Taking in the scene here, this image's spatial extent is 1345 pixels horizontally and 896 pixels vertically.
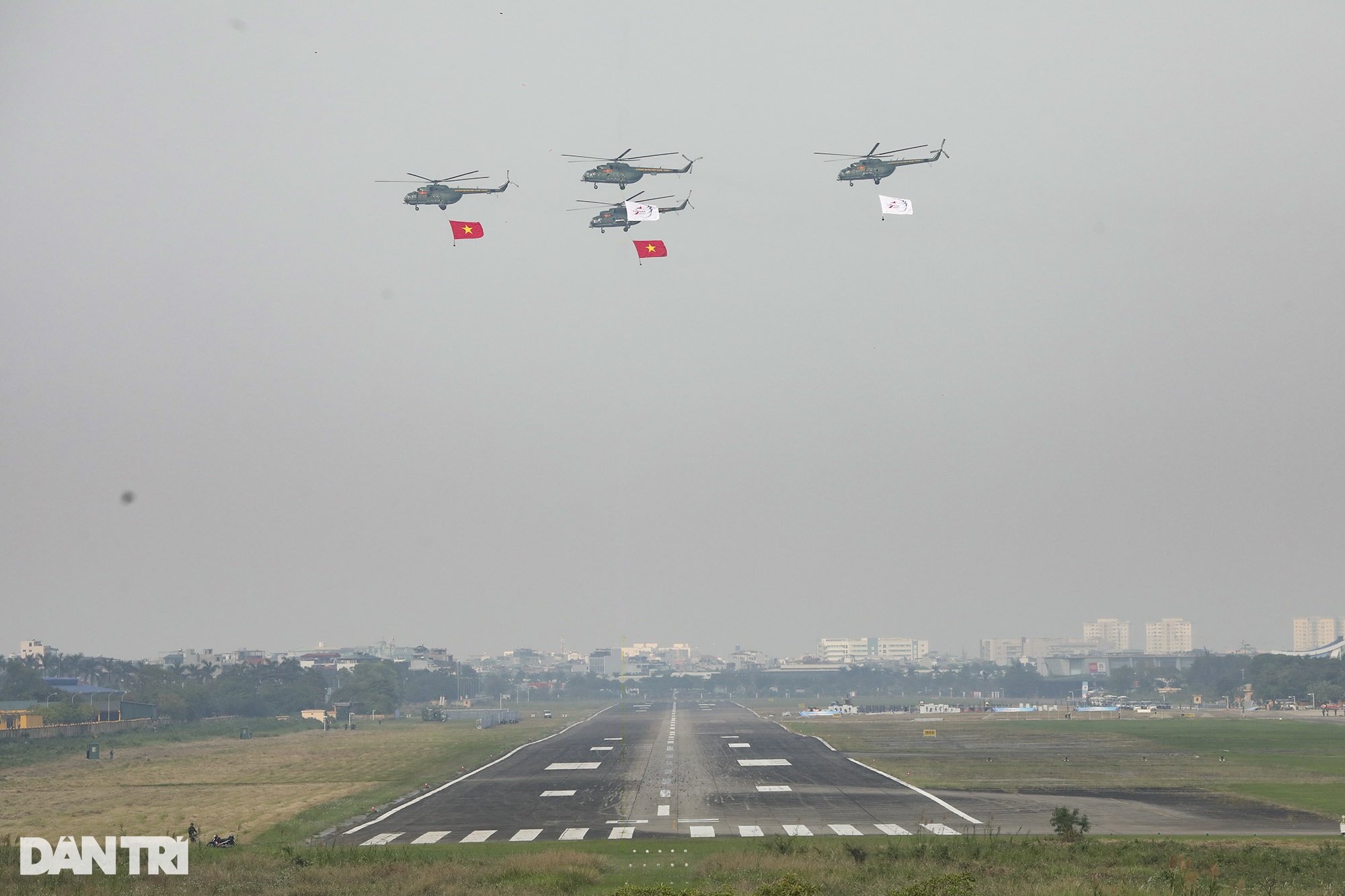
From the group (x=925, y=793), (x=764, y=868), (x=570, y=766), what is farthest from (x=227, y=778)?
(x=764, y=868)

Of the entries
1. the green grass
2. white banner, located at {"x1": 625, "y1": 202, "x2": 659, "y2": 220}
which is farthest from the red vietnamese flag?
the green grass

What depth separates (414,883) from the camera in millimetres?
35812

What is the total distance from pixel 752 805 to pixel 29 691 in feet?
600

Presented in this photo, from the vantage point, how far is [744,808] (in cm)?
5909

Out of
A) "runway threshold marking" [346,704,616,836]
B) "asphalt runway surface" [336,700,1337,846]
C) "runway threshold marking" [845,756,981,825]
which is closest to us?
"asphalt runway surface" [336,700,1337,846]

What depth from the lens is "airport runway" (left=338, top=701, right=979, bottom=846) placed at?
2032 inches

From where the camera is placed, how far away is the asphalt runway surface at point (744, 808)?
50.9 m

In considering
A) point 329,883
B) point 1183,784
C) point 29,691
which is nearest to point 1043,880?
point 329,883

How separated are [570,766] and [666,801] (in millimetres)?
23832

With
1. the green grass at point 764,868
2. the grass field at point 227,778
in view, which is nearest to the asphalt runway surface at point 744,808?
the green grass at point 764,868

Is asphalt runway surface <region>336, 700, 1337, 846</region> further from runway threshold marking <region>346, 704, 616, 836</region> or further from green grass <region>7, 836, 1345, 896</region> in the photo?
green grass <region>7, 836, 1345, 896</region>

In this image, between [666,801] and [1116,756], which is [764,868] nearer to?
[666,801]

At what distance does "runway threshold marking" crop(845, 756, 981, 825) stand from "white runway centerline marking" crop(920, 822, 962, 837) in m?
1.80

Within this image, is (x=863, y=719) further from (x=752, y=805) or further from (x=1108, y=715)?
(x=752, y=805)
